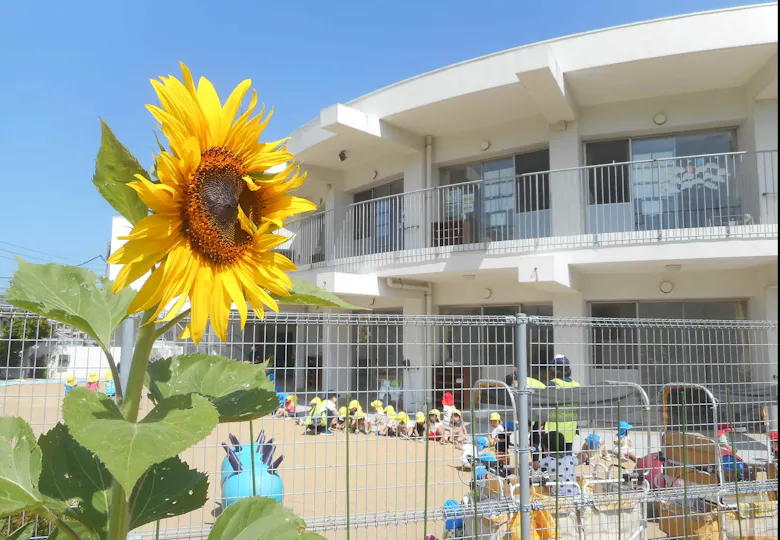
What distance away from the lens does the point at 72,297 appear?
0.97m

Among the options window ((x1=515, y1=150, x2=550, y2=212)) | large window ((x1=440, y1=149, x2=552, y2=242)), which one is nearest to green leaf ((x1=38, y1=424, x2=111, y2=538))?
window ((x1=515, y1=150, x2=550, y2=212))

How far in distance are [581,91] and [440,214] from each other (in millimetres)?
4237

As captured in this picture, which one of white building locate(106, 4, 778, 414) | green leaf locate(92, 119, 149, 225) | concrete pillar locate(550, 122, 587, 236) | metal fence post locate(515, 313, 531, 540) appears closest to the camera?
green leaf locate(92, 119, 149, 225)

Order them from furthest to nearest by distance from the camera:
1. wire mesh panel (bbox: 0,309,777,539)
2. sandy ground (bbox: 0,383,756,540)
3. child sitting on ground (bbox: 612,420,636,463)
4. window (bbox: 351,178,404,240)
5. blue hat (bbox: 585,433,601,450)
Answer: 1. window (bbox: 351,178,404,240)
2. child sitting on ground (bbox: 612,420,636,463)
3. blue hat (bbox: 585,433,601,450)
4. wire mesh panel (bbox: 0,309,777,539)
5. sandy ground (bbox: 0,383,756,540)

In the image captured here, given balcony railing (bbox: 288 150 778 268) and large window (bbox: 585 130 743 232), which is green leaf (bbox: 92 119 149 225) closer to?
balcony railing (bbox: 288 150 778 268)

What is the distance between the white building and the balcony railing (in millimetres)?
36

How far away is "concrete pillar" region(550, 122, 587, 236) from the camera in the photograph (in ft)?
37.4

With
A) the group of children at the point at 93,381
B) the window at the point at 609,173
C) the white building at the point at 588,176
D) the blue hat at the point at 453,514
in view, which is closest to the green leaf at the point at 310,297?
the group of children at the point at 93,381

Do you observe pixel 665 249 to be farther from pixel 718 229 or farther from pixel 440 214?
pixel 440 214

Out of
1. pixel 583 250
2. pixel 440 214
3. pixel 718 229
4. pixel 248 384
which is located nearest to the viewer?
pixel 248 384

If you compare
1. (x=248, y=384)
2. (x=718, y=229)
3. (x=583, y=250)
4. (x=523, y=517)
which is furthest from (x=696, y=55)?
(x=248, y=384)

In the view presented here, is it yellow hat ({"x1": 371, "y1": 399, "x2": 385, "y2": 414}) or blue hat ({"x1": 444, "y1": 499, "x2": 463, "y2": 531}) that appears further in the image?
yellow hat ({"x1": 371, "y1": 399, "x2": 385, "y2": 414})

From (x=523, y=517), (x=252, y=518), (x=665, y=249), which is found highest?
(x=665, y=249)

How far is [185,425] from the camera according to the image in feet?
2.39
